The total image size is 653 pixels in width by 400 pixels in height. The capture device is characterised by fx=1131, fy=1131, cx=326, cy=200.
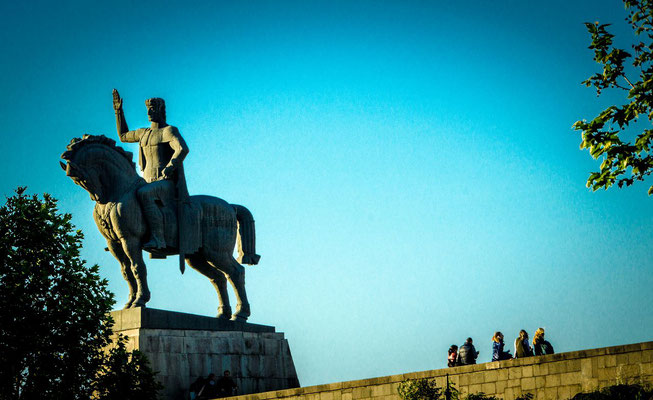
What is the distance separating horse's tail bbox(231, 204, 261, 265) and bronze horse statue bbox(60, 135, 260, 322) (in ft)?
0.09

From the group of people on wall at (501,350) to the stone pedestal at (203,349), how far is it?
6223mm

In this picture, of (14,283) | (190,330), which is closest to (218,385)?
(190,330)

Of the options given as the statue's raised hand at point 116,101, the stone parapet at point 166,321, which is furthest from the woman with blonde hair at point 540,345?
the statue's raised hand at point 116,101

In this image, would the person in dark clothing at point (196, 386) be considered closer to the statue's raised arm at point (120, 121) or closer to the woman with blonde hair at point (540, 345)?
the statue's raised arm at point (120, 121)

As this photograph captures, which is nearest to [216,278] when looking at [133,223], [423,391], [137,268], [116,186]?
[137,268]

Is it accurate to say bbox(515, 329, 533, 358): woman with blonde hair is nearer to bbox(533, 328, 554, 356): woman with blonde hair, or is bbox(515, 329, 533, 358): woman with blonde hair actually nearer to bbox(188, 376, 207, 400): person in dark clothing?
bbox(533, 328, 554, 356): woman with blonde hair

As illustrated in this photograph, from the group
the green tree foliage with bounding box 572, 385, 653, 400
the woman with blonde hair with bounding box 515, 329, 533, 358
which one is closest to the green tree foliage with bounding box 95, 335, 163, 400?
the woman with blonde hair with bounding box 515, 329, 533, 358

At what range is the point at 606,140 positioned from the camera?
1574 centimetres

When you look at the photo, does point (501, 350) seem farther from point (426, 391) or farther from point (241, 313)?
point (241, 313)

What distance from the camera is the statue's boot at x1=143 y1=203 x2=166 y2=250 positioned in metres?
25.5

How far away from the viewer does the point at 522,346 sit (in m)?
20.4

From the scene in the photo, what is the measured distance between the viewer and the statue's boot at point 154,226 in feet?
83.6

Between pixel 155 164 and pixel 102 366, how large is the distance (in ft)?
17.3

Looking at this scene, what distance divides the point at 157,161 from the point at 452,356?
28.7 feet
